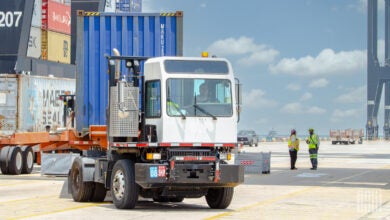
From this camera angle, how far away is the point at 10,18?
3219 inches

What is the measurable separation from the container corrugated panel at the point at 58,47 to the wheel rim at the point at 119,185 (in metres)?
64.3

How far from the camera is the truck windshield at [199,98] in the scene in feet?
54.6

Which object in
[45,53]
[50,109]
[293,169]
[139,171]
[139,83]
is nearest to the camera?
[139,171]

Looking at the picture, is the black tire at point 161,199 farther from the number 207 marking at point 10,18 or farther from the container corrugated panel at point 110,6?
the container corrugated panel at point 110,6

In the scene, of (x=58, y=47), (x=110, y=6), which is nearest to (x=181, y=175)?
(x=58, y=47)

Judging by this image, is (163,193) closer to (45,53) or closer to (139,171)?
(139,171)

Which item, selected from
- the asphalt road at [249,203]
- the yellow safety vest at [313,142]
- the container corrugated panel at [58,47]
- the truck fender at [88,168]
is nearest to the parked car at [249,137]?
the container corrugated panel at [58,47]

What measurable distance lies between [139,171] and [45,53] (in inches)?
2558

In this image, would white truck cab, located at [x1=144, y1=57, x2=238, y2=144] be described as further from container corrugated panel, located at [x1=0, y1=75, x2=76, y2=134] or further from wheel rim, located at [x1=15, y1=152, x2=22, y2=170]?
container corrugated panel, located at [x1=0, y1=75, x2=76, y2=134]

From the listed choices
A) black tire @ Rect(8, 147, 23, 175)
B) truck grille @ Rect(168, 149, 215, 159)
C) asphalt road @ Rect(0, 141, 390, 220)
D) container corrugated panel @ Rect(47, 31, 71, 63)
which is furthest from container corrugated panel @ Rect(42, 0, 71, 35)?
truck grille @ Rect(168, 149, 215, 159)

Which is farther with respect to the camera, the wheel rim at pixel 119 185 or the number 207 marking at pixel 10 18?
the number 207 marking at pixel 10 18

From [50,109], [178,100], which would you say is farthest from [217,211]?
[50,109]

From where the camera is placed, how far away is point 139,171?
1636cm

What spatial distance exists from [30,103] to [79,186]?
1830 cm
